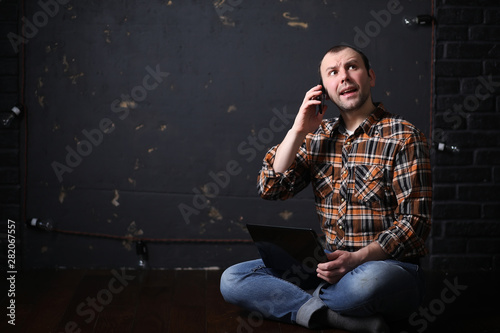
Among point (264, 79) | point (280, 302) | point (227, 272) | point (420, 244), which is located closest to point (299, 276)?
point (280, 302)

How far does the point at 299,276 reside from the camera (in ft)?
7.64

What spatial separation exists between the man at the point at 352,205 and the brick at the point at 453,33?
0.96 metres

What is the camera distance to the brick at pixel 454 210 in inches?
122

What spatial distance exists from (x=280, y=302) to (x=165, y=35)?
1490mm

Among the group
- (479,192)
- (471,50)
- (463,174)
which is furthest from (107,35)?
(479,192)

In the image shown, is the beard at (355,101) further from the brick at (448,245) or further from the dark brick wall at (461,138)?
the brick at (448,245)

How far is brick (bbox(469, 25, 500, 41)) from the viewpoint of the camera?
305 cm

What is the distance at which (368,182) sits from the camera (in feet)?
7.06

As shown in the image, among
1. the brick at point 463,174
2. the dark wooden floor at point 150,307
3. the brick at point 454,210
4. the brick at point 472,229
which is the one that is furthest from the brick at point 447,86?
the dark wooden floor at point 150,307

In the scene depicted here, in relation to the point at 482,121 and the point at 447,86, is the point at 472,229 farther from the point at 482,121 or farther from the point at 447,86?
the point at 447,86

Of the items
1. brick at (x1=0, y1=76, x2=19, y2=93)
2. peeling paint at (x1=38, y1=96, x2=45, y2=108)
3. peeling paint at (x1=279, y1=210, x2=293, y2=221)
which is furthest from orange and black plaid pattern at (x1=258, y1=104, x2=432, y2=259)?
brick at (x1=0, y1=76, x2=19, y2=93)

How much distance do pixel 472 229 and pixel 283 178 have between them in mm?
1308

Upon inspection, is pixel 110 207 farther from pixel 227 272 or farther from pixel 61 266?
pixel 227 272

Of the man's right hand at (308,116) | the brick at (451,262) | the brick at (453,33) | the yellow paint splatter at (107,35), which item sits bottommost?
the brick at (451,262)
